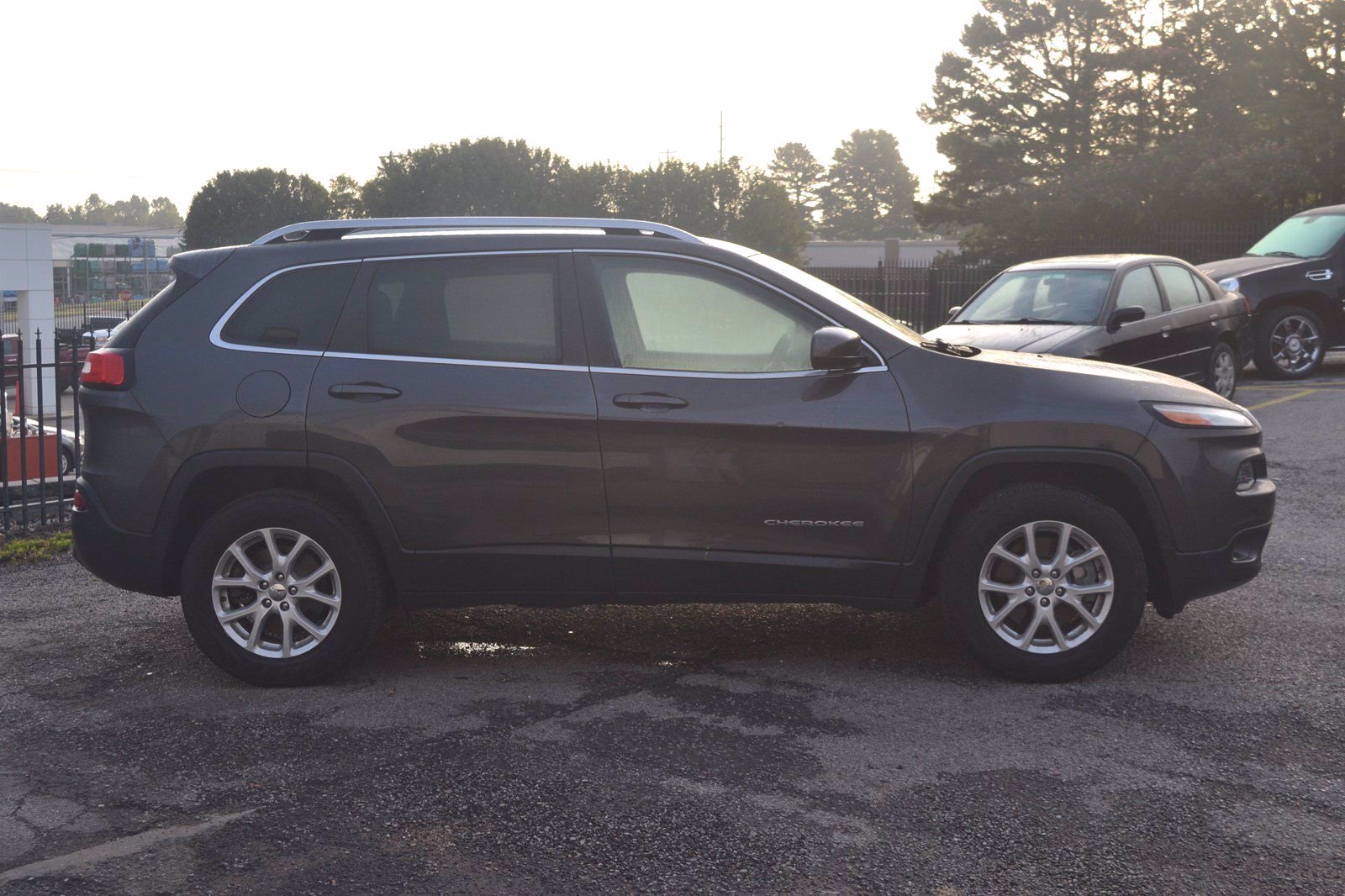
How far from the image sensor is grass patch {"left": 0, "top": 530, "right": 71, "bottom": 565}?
807 centimetres

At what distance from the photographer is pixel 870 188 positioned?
144000 mm

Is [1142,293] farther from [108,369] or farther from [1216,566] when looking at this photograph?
[108,369]

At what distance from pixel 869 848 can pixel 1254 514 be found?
253 centimetres

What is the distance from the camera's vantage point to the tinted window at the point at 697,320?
5.09 meters

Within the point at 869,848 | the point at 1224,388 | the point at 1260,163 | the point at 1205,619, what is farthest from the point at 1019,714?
the point at 1260,163

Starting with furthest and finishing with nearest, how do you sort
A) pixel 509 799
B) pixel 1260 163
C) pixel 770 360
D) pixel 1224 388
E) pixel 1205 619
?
1. pixel 1260 163
2. pixel 1224 388
3. pixel 1205 619
4. pixel 770 360
5. pixel 509 799

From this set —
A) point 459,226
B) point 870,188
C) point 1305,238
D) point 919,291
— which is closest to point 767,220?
point 870,188

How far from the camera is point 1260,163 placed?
36.8 metres

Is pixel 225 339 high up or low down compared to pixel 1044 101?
down

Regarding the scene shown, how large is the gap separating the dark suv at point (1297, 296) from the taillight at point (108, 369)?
13.0 m

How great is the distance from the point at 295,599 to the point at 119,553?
29.7 inches

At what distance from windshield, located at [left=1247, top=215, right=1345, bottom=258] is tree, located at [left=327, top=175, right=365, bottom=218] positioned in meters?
88.3

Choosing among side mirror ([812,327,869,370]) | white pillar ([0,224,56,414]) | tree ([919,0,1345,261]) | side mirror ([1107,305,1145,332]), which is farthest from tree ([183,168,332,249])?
side mirror ([812,327,869,370])

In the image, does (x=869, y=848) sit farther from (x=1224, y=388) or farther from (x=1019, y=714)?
(x=1224, y=388)
